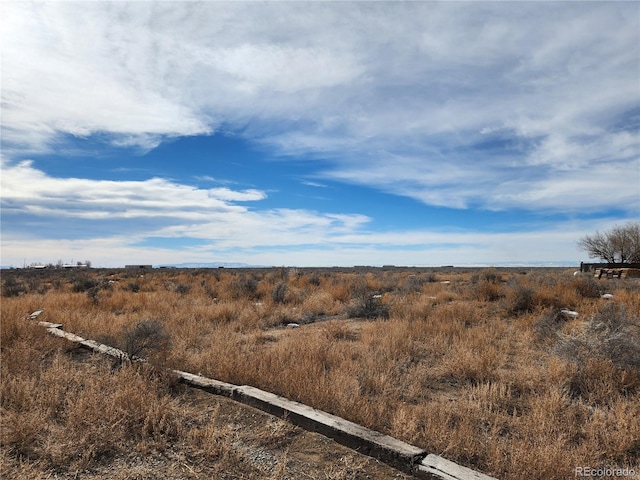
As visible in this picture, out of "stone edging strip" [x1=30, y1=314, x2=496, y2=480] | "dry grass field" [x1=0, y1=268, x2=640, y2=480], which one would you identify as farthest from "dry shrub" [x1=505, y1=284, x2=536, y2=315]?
"stone edging strip" [x1=30, y1=314, x2=496, y2=480]

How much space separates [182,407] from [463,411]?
133 inches

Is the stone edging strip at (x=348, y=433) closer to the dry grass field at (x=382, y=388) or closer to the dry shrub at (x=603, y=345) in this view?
the dry grass field at (x=382, y=388)

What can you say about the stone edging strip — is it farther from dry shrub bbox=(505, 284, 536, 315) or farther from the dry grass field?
dry shrub bbox=(505, 284, 536, 315)

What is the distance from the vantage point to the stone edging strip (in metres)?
3.40

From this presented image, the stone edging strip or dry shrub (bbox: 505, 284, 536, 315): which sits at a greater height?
dry shrub (bbox: 505, 284, 536, 315)

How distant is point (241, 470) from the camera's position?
3.63m

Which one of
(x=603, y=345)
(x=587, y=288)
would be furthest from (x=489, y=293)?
(x=603, y=345)

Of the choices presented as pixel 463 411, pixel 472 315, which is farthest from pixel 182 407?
pixel 472 315

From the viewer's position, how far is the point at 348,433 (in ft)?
13.3

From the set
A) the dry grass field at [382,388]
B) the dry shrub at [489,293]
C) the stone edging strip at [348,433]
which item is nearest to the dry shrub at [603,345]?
the dry grass field at [382,388]

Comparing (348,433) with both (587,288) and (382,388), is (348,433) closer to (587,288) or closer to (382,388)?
(382,388)

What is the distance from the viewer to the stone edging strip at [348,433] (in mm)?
3402

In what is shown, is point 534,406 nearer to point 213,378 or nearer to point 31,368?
point 213,378

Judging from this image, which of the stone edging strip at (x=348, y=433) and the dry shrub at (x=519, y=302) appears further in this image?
the dry shrub at (x=519, y=302)
